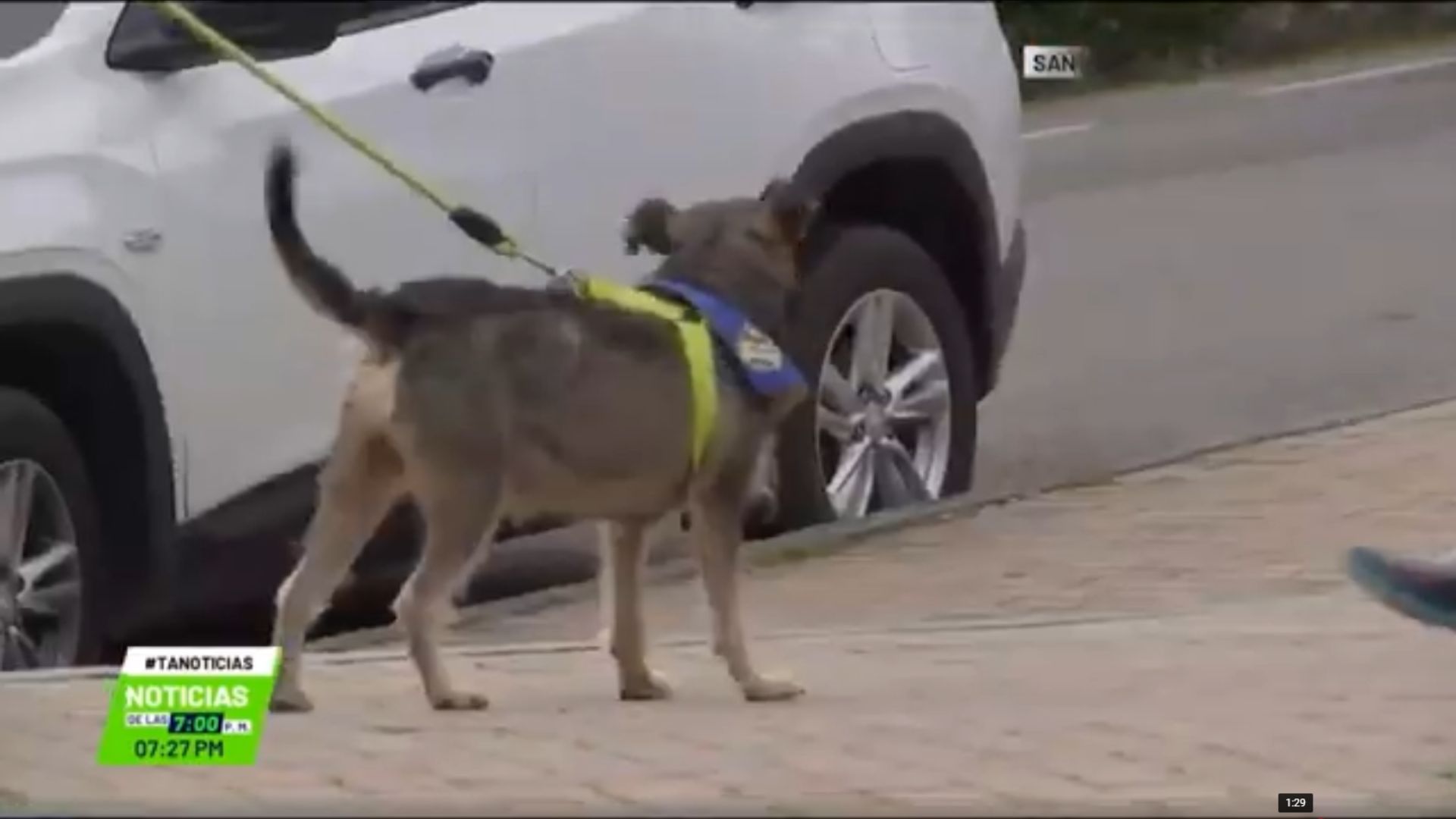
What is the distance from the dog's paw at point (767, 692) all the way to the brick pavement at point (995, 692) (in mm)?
54

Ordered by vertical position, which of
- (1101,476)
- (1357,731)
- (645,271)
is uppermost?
(645,271)

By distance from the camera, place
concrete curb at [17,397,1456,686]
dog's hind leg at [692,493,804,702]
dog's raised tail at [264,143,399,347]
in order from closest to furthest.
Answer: dog's raised tail at [264,143,399,347], dog's hind leg at [692,493,804,702], concrete curb at [17,397,1456,686]

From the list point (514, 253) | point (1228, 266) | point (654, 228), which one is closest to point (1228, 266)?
point (1228, 266)

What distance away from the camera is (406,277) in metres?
8.20

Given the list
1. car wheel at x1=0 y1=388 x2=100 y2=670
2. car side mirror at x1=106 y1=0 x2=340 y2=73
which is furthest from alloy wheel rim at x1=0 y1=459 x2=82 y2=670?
car side mirror at x1=106 y1=0 x2=340 y2=73

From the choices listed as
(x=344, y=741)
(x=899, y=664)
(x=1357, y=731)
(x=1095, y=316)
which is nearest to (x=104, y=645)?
(x=344, y=741)

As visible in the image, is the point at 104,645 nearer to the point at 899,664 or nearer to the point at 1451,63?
the point at 899,664

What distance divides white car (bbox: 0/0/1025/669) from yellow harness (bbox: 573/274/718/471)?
2.05 feet

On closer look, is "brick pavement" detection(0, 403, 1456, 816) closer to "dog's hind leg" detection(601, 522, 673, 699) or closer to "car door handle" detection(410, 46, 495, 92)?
"dog's hind leg" detection(601, 522, 673, 699)

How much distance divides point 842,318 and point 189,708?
101 inches

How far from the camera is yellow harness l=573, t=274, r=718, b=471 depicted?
7555mm

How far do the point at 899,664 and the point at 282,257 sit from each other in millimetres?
1782

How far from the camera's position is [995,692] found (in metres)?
7.85

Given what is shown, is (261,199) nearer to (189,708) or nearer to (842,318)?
(189,708)
